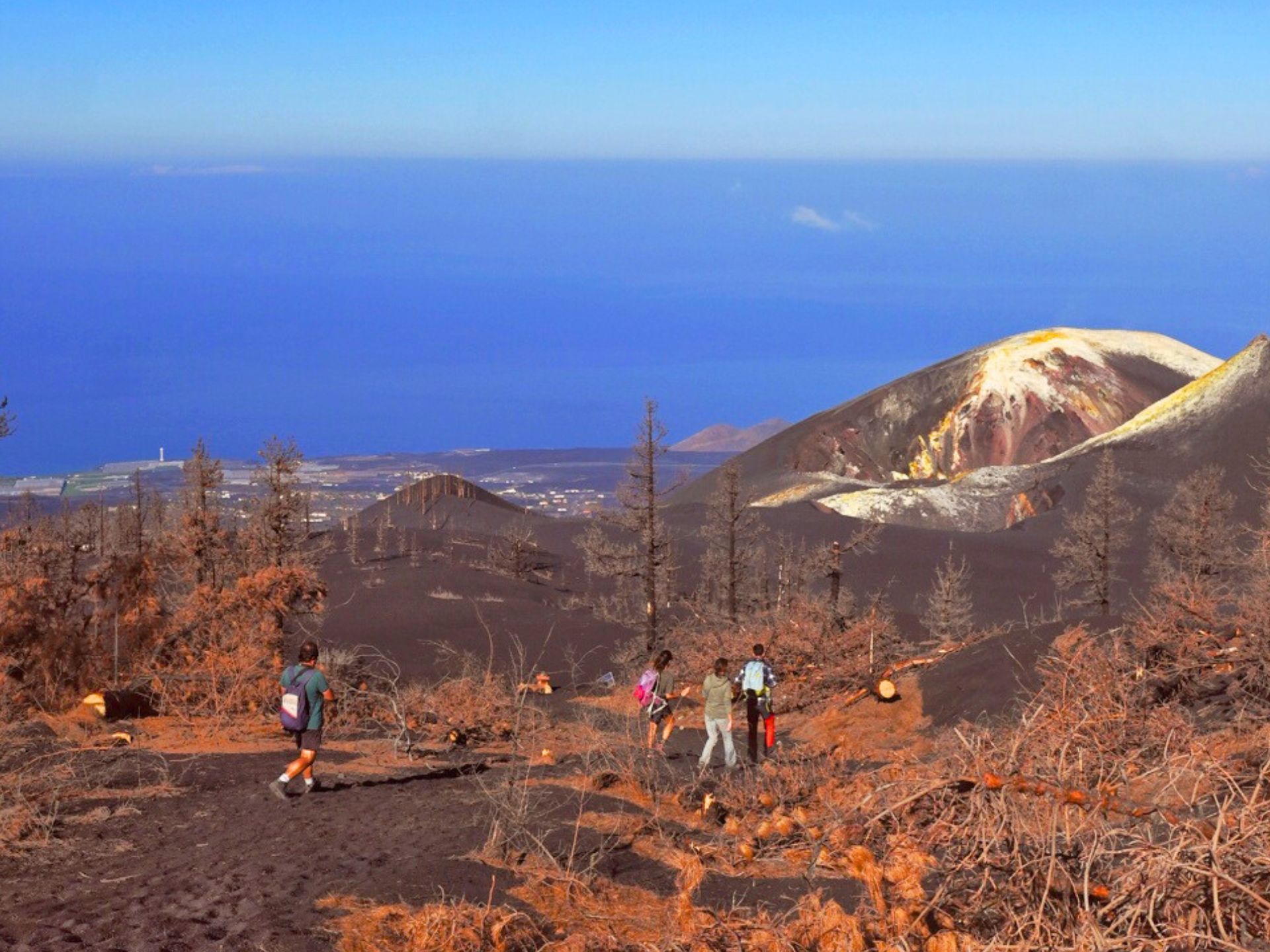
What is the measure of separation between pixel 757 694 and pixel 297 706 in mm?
5716

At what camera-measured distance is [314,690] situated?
36.6 ft

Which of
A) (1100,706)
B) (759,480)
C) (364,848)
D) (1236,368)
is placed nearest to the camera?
(364,848)

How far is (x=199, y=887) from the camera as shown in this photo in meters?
8.26

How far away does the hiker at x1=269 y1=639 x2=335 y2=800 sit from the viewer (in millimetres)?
11039

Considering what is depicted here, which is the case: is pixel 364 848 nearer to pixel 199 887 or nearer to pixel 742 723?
pixel 199 887

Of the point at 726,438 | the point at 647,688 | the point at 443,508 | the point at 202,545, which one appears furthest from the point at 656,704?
the point at 726,438

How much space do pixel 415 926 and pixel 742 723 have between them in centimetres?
1196

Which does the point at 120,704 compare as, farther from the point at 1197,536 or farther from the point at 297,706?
the point at 1197,536

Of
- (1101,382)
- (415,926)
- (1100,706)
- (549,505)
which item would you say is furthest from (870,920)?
Result: (549,505)

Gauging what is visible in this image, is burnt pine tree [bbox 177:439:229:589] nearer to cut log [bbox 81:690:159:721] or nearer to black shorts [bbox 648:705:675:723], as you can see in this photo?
cut log [bbox 81:690:159:721]

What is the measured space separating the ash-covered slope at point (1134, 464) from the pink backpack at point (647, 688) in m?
48.3

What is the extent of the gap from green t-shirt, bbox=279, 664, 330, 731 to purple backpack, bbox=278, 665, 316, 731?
0.02m

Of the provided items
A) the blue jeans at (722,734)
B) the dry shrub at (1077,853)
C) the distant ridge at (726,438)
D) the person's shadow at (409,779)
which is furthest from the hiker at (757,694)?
the distant ridge at (726,438)

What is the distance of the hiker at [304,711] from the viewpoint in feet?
36.2
